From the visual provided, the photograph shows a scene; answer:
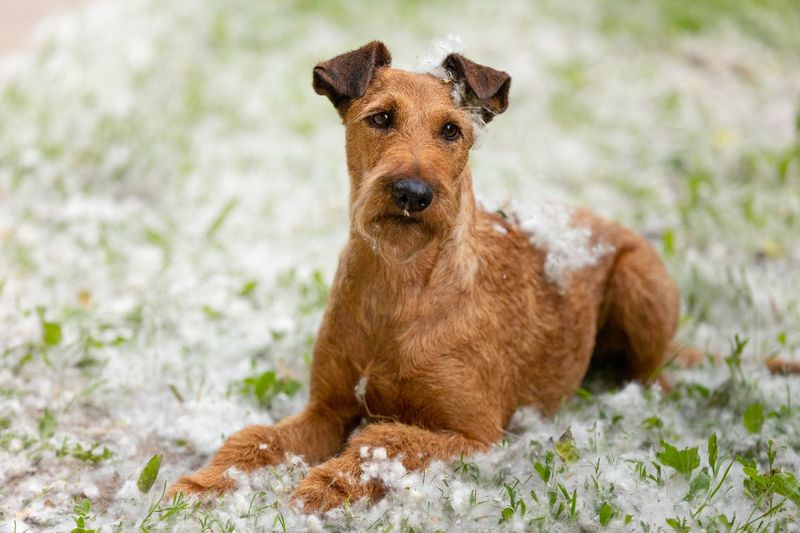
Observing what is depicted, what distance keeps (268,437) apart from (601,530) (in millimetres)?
1294

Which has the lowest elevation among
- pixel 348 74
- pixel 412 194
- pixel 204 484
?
pixel 204 484

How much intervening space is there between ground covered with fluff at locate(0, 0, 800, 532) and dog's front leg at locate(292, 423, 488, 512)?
69mm

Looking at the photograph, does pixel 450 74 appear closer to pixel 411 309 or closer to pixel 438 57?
pixel 438 57

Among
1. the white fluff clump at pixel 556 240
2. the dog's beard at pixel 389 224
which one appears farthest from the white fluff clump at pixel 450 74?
the white fluff clump at pixel 556 240

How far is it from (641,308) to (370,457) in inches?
68.1

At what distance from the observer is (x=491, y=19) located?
1014 cm

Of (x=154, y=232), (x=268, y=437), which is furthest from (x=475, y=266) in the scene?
(x=154, y=232)

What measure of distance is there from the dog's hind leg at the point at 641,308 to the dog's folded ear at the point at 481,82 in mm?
1225

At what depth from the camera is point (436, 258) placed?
344 centimetres

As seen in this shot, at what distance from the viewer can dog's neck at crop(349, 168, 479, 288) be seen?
3377 mm

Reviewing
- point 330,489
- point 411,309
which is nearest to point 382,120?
point 411,309

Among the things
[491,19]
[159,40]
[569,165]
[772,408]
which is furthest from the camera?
[491,19]

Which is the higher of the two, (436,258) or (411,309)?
(436,258)

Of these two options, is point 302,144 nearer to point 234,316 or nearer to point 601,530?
point 234,316
